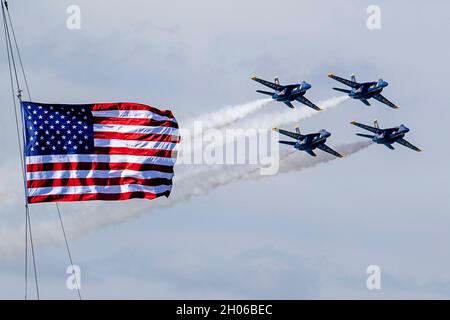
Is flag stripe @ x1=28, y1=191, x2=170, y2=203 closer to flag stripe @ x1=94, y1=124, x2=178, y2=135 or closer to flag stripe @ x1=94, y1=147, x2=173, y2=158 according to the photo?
flag stripe @ x1=94, y1=147, x2=173, y2=158

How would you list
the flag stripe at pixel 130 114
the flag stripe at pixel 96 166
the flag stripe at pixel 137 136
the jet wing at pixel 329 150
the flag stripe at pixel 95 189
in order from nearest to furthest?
the flag stripe at pixel 95 189 → the flag stripe at pixel 96 166 → the flag stripe at pixel 137 136 → the flag stripe at pixel 130 114 → the jet wing at pixel 329 150

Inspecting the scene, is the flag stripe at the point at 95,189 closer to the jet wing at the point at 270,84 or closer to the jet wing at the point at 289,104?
the jet wing at the point at 270,84

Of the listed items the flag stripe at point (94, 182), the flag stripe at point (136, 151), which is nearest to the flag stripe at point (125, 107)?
the flag stripe at point (136, 151)

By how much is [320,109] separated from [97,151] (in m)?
98.5

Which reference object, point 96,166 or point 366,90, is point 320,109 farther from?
point 96,166

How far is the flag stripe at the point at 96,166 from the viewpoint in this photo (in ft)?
251

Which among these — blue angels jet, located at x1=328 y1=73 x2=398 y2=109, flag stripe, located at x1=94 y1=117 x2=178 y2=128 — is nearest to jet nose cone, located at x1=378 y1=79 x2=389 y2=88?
blue angels jet, located at x1=328 y1=73 x2=398 y2=109

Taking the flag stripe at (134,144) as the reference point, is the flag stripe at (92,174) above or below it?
below

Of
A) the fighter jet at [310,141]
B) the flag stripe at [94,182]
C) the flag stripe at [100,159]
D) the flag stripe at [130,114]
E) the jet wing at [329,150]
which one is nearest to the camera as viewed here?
the flag stripe at [94,182]

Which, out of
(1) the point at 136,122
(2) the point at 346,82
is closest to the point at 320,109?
(2) the point at 346,82

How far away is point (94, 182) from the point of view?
77.8m
